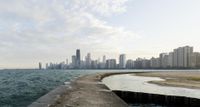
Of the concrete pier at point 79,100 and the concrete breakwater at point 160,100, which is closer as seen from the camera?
the concrete pier at point 79,100

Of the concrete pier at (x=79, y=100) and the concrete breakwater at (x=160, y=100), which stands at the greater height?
the concrete pier at (x=79, y=100)

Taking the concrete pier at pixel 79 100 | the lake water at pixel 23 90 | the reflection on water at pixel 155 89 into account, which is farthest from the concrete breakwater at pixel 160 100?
the lake water at pixel 23 90

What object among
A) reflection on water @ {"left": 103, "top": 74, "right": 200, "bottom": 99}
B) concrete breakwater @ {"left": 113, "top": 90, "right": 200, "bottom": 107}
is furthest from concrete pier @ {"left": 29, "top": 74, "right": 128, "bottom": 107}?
reflection on water @ {"left": 103, "top": 74, "right": 200, "bottom": 99}

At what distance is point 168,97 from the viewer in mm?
24828

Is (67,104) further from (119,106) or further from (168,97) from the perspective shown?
(168,97)

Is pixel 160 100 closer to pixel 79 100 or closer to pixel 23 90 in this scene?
pixel 79 100

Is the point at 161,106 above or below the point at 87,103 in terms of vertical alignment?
below

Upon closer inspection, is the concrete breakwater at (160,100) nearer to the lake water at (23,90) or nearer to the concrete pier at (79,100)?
the concrete pier at (79,100)

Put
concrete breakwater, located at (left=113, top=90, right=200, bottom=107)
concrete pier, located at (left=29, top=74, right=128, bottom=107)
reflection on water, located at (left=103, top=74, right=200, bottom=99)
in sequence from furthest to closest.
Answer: reflection on water, located at (left=103, top=74, right=200, bottom=99), concrete breakwater, located at (left=113, top=90, right=200, bottom=107), concrete pier, located at (left=29, top=74, right=128, bottom=107)

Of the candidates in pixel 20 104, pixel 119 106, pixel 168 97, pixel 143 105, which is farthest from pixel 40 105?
pixel 168 97

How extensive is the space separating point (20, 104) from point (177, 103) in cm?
1353

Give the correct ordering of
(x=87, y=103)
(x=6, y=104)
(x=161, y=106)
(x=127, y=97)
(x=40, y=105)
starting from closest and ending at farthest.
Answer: (x=40, y=105) → (x=87, y=103) → (x=6, y=104) → (x=161, y=106) → (x=127, y=97)

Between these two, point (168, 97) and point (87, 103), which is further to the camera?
point (168, 97)

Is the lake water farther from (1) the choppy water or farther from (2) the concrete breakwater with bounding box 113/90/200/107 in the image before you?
(2) the concrete breakwater with bounding box 113/90/200/107
